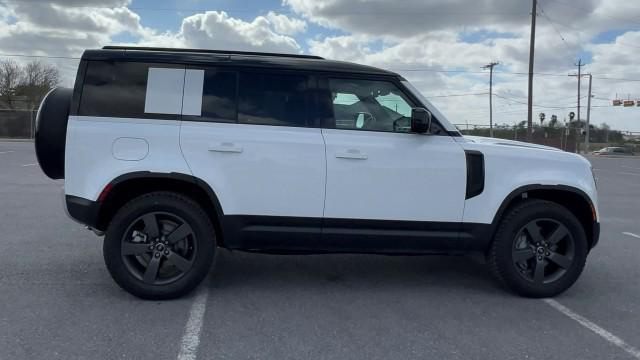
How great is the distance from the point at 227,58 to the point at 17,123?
36618 mm

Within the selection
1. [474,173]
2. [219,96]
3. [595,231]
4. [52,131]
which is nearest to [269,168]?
[219,96]

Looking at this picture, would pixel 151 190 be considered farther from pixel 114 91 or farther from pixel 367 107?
pixel 367 107

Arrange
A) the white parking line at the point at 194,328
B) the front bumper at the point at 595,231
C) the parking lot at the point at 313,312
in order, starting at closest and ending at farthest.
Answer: the white parking line at the point at 194,328
the parking lot at the point at 313,312
the front bumper at the point at 595,231

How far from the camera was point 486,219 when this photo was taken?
468 cm

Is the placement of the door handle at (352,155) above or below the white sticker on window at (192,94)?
below

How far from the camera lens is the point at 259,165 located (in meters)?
4.43

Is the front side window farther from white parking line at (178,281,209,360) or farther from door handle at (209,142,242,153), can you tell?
white parking line at (178,281,209,360)

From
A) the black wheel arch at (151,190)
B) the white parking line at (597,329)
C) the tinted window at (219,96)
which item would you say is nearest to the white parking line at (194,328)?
the black wheel arch at (151,190)

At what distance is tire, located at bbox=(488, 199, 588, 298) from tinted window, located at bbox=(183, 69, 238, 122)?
2.56 metres

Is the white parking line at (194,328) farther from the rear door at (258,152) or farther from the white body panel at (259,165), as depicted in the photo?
the white body panel at (259,165)

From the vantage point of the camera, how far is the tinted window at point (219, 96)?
4500 millimetres

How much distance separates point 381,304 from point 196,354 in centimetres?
168

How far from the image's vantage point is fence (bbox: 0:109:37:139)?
35.4 metres

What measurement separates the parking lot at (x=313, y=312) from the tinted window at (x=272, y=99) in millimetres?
1528
